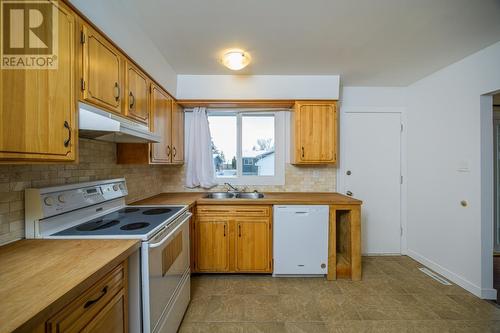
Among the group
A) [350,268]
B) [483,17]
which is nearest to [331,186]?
[350,268]

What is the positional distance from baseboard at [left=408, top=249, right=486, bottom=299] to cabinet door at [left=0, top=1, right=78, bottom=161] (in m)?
3.52

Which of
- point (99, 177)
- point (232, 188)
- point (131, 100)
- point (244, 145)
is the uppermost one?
point (131, 100)

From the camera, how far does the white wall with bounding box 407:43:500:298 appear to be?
1.99 meters

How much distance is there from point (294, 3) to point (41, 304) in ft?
6.59

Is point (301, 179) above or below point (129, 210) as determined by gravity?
above

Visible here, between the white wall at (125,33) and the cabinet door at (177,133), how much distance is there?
38 centimetres

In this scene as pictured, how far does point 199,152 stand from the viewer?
110 inches

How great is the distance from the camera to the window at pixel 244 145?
9.71 feet

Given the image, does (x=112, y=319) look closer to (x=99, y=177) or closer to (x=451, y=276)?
(x=99, y=177)

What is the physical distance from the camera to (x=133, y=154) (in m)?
1.93

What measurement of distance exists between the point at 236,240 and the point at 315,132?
163 centimetres

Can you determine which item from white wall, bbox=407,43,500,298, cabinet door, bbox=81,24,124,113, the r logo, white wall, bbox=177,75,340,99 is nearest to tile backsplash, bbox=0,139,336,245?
cabinet door, bbox=81,24,124,113

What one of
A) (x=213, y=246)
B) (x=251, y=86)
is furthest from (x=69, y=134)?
(x=251, y=86)

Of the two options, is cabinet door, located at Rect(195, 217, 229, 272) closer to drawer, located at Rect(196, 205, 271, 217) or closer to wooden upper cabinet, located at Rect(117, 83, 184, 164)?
drawer, located at Rect(196, 205, 271, 217)
